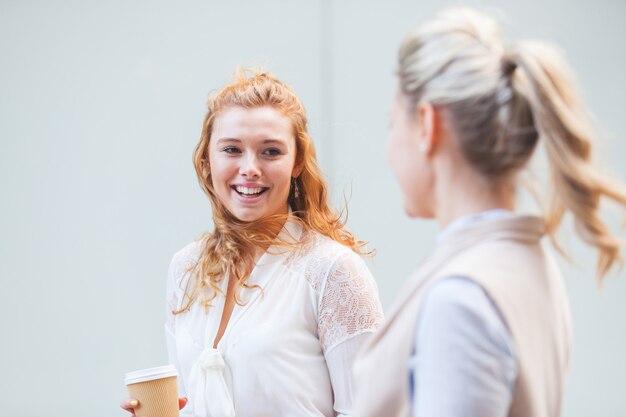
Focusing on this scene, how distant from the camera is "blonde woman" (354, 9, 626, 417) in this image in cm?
102

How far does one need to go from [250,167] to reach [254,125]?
0.12m

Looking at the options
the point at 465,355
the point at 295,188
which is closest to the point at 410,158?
the point at 465,355

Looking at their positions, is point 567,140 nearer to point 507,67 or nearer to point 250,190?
point 507,67

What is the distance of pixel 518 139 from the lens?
112cm

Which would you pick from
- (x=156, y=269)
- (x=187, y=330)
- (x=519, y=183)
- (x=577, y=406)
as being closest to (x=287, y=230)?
(x=187, y=330)

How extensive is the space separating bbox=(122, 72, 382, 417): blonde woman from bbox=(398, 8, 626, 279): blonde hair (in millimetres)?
957

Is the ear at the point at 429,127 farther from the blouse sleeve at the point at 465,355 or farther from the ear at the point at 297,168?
the ear at the point at 297,168

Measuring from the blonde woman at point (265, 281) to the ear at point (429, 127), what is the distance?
93cm

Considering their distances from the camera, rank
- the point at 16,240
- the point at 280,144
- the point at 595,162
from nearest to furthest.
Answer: the point at 595,162, the point at 280,144, the point at 16,240

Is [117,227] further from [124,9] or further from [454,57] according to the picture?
[454,57]

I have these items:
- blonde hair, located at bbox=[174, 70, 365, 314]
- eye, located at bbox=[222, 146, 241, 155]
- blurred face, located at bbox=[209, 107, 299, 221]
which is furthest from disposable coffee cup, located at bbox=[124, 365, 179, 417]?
eye, located at bbox=[222, 146, 241, 155]

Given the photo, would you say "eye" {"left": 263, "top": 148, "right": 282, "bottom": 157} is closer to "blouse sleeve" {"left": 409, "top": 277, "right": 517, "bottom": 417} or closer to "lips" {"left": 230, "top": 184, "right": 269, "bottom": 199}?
"lips" {"left": 230, "top": 184, "right": 269, "bottom": 199}

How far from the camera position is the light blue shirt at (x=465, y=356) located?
39.8 inches

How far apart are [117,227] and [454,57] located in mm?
3416
